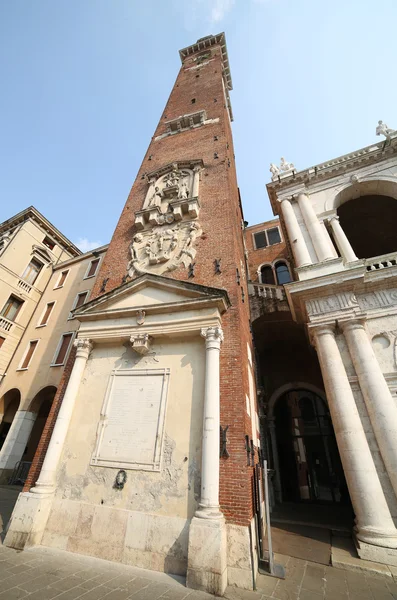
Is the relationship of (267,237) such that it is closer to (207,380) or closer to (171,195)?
(171,195)

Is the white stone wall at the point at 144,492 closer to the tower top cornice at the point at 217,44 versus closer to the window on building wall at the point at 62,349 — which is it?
the window on building wall at the point at 62,349

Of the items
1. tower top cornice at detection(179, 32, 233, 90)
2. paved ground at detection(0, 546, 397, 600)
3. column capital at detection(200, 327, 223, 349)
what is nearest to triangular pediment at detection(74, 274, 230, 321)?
column capital at detection(200, 327, 223, 349)

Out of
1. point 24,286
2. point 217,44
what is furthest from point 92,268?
point 217,44

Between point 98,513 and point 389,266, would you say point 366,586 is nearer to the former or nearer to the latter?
point 98,513

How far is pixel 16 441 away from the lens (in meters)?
13.4

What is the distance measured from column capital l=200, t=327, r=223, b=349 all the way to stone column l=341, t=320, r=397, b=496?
4298mm

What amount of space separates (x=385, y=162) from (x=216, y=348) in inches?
493

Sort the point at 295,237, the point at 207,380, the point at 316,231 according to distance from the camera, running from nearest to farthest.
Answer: the point at 207,380, the point at 316,231, the point at 295,237

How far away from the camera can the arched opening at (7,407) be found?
15.6 m

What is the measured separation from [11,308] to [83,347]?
14371 millimetres

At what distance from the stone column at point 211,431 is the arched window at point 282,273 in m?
12.5


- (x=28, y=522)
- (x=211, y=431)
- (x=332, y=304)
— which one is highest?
(x=332, y=304)

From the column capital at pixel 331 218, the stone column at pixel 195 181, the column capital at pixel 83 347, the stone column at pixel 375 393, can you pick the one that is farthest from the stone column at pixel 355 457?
the stone column at pixel 195 181

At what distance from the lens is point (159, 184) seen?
12.5m
